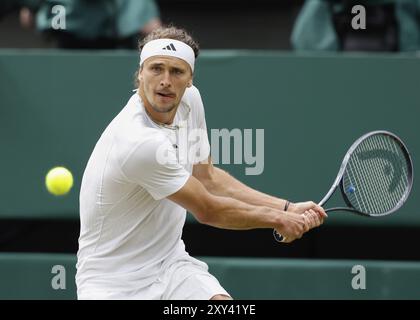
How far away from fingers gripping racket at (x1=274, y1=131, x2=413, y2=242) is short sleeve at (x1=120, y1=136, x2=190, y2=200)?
0.88m

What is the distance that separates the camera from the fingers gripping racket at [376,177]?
4.90m

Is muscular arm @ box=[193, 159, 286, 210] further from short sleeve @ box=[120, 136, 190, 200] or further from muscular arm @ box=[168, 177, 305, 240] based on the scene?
short sleeve @ box=[120, 136, 190, 200]

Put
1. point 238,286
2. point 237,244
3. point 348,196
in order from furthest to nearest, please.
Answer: point 237,244 < point 238,286 < point 348,196

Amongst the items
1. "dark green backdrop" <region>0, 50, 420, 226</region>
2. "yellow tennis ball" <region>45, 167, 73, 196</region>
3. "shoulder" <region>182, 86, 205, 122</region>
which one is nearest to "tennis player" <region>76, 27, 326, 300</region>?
"shoulder" <region>182, 86, 205, 122</region>

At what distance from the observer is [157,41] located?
4555mm

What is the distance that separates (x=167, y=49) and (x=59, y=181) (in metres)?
1.72

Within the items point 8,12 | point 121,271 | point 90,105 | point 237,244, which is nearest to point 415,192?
point 237,244

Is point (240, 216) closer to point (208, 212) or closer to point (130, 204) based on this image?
point (208, 212)

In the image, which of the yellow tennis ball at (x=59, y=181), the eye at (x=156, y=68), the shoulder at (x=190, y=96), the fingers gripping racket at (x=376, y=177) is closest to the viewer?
the eye at (x=156, y=68)

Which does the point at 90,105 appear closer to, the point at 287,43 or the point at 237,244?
the point at 237,244

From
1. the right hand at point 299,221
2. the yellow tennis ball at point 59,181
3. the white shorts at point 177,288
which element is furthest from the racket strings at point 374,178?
the yellow tennis ball at point 59,181

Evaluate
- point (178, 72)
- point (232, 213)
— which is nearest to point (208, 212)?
point (232, 213)

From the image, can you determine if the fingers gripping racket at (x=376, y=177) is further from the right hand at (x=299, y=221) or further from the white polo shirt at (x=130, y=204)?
the white polo shirt at (x=130, y=204)
